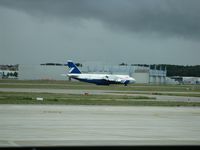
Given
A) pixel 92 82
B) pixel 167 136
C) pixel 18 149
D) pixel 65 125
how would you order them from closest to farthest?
pixel 18 149 → pixel 167 136 → pixel 65 125 → pixel 92 82

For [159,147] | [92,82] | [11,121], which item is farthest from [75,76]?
[159,147]

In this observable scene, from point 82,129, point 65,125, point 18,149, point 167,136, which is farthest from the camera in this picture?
point 65,125

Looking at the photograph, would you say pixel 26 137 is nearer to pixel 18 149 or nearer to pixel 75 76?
pixel 18 149

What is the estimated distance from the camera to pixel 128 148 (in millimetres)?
6480

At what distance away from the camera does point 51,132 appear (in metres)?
19.0

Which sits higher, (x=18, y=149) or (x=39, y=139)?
(x=18, y=149)

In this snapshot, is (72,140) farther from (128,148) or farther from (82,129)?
(128,148)

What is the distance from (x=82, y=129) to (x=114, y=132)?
1.59m

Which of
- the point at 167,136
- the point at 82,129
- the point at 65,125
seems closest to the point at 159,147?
the point at 167,136

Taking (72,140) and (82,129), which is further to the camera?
(82,129)

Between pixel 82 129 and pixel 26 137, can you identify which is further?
pixel 82 129

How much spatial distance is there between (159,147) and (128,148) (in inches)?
16.4

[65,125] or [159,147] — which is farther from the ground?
[159,147]

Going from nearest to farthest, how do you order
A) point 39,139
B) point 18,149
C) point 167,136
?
1. point 18,149
2. point 39,139
3. point 167,136
